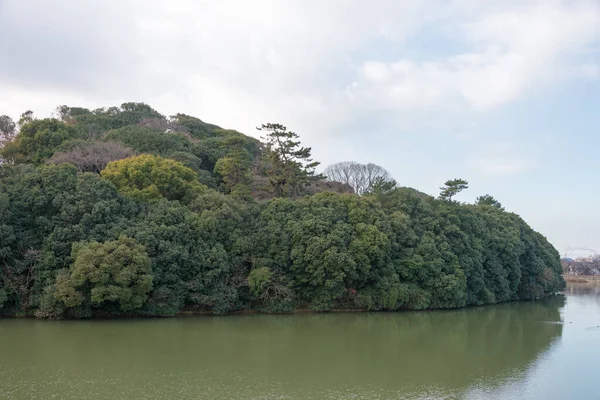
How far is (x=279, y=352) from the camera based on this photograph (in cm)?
1775

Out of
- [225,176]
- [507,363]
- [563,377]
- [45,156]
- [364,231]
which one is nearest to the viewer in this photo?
[563,377]

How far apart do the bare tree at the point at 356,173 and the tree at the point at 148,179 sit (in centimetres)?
2485

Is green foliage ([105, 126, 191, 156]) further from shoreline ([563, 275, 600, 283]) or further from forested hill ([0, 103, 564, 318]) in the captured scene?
shoreline ([563, 275, 600, 283])

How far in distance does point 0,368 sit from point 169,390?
17.0 ft

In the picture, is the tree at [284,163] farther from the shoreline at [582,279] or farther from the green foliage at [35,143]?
the shoreline at [582,279]

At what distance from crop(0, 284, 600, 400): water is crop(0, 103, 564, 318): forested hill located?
171 centimetres

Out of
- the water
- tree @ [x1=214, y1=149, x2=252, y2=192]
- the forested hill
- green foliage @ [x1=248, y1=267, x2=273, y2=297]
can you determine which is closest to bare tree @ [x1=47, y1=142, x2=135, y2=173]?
the forested hill

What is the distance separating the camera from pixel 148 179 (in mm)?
28062

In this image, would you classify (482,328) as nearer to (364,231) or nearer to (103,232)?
(364,231)

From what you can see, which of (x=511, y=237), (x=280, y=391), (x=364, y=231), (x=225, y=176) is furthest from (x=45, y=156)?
(x=511, y=237)

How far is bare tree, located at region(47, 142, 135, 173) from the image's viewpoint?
3053 centimetres

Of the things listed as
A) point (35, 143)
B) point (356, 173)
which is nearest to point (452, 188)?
point (356, 173)

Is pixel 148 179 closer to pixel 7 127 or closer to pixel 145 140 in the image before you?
pixel 145 140

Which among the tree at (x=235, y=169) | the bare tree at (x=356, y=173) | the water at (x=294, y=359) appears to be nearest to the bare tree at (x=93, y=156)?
the tree at (x=235, y=169)
